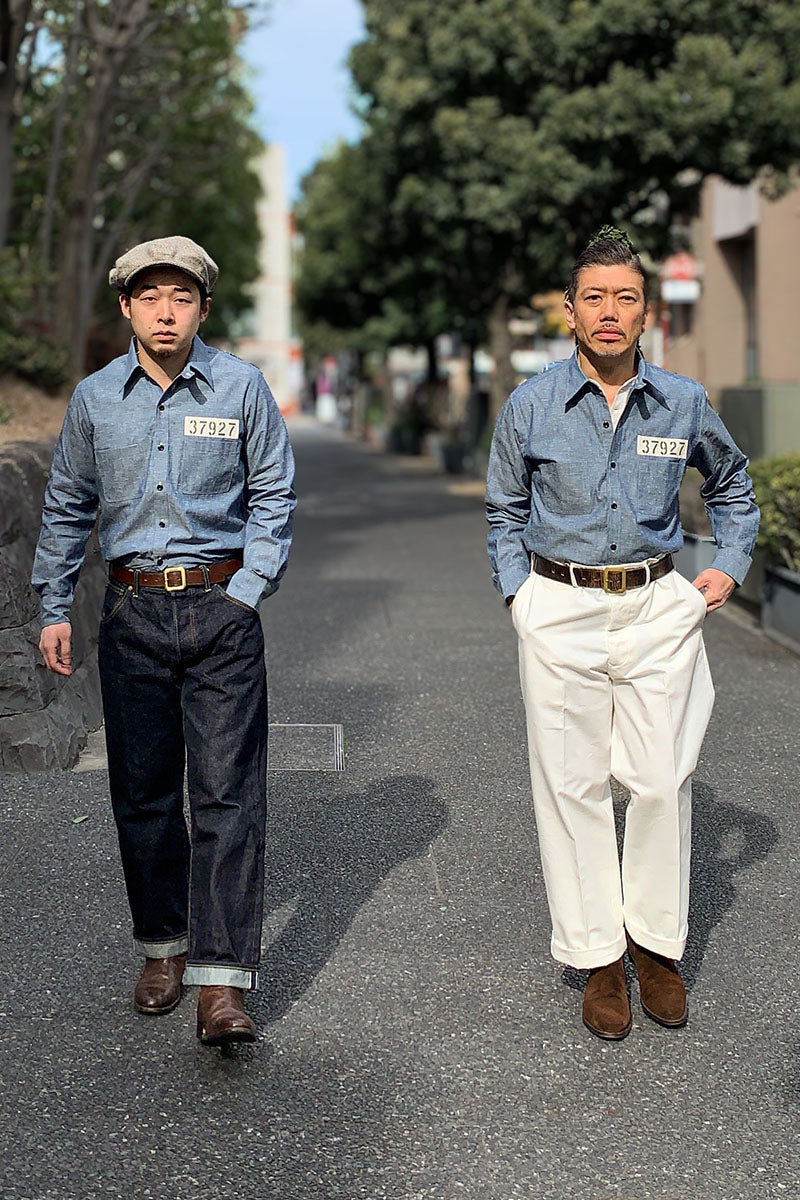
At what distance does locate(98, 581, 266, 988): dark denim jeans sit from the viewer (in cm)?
414

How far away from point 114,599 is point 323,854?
1.81 meters

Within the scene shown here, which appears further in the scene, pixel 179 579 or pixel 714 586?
pixel 714 586

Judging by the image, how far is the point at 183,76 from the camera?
2820 cm

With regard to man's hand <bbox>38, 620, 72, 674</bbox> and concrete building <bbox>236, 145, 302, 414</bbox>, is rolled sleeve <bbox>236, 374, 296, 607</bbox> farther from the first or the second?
concrete building <bbox>236, 145, 302, 414</bbox>

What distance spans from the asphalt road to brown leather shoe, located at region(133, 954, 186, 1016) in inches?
1.8

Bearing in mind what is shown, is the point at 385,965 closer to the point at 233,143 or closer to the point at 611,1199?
the point at 611,1199

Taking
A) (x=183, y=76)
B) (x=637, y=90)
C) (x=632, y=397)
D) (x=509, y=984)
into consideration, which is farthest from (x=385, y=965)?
(x=183, y=76)

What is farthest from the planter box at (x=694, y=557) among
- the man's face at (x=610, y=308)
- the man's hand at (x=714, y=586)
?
the man's face at (x=610, y=308)

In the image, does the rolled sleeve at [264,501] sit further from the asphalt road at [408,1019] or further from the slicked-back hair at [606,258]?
the asphalt road at [408,1019]

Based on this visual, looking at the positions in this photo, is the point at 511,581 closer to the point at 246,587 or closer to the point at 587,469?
the point at 587,469

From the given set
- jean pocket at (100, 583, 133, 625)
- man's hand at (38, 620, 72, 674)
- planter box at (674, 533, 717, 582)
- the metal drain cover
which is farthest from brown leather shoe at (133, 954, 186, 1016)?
planter box at (674, 533, 717, 582)

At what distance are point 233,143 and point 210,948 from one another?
101 ft

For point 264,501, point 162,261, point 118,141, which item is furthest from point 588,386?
point 118,141

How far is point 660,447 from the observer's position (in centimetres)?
416
